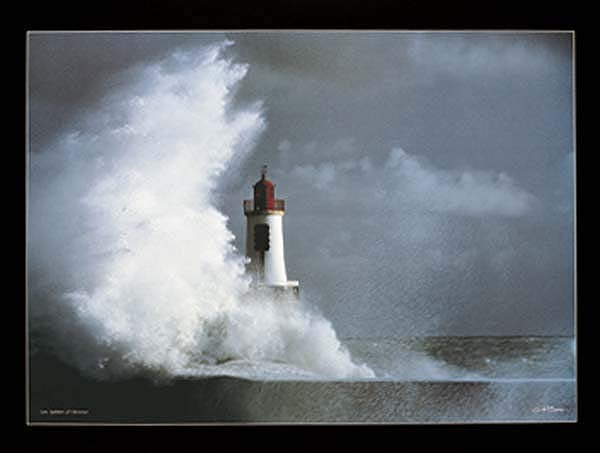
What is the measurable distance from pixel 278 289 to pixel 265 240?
0.77 ft

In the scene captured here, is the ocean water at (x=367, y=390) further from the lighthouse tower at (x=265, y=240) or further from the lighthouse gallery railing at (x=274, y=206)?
the lighthouse gallery railing at (x=274, y=206)

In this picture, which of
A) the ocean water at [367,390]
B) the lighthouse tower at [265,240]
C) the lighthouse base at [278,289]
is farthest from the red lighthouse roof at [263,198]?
the ocean water at [367,390]

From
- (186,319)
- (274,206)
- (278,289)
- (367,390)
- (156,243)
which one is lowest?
(367,390)

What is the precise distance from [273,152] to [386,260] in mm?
723

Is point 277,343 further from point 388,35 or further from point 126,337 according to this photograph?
point 388,35

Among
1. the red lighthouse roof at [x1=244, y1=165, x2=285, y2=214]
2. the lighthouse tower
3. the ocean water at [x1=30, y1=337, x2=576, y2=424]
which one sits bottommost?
the ocean water at [x1=30, y1=337, x2=576, y2=424]

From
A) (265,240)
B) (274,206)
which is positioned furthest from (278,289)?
(274,206)

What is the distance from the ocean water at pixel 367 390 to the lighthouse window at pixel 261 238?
0.53 metres

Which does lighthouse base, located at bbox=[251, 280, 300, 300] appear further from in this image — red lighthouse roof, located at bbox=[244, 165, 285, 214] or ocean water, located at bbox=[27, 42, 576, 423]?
red lighthouse roof, located at bbox=[244, 165, 285, 214]

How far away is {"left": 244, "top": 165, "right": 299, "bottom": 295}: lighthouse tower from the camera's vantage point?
3850 mm

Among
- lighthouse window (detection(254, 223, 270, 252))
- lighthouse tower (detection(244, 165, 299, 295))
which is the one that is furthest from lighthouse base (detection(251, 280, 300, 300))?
lighthouse window (detection(254, 223, 270, 252))

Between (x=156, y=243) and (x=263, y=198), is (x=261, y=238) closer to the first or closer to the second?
(x=263, y=198)

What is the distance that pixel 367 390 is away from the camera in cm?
383
